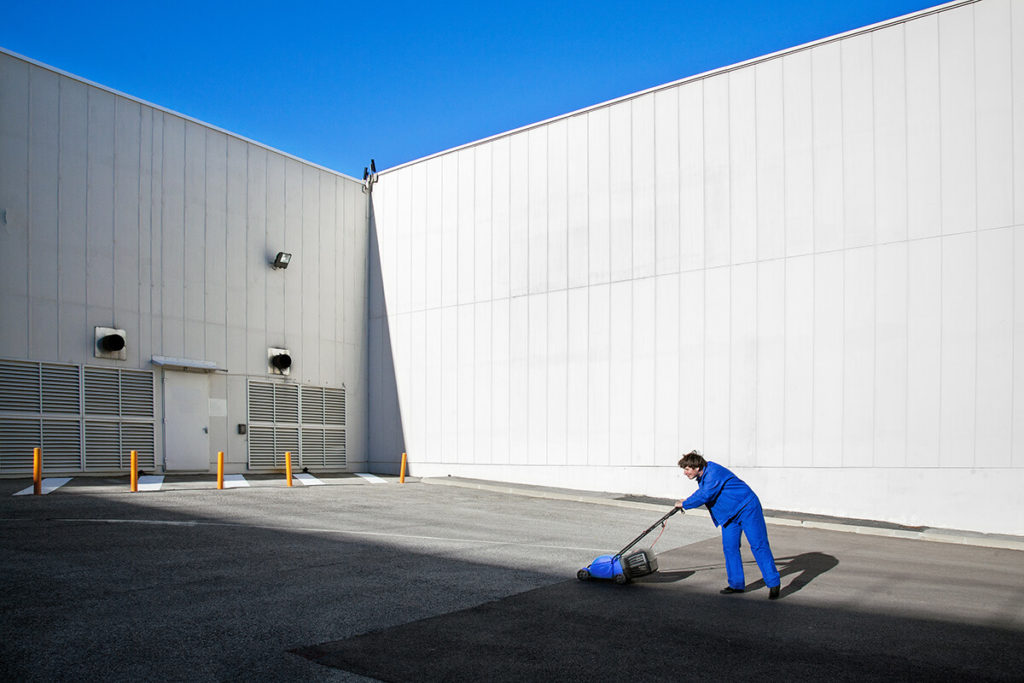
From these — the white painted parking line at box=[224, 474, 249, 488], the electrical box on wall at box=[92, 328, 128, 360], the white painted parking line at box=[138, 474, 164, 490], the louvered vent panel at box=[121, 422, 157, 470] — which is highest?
the electrical box on wall at box=[92, 328, 128, 360]

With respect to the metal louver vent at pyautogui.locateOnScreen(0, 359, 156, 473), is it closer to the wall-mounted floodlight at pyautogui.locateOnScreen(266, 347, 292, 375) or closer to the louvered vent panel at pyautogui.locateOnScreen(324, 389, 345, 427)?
the wall-mounted floodlight at pyautogui.locateOnScreen(266, 347, 292, 375)

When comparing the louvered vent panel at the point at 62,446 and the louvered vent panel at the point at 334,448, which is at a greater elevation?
the louvered vent panel at the point at 62,446

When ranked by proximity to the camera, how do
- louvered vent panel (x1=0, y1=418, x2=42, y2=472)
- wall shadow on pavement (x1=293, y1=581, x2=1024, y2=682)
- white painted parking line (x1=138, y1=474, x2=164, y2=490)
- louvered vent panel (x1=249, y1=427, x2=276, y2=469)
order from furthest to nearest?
1. louvered vent panel (x1=249, y1=427, x2=276, y2=469)
2. louvered vent panel (x1=0, y1=418, x2=42, y2=472)
3. white painted parking line (x1=138, y1=474, x2=164, y2=490)
4. wall shadow on pavement (x1=293, y1=581, x2=1024, y2=682)

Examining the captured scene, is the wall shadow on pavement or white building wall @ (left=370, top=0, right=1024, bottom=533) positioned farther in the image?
white building wall @ (left=370, top=0, right=1024, bottom=533)

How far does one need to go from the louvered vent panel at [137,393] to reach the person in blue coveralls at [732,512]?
47.4ft

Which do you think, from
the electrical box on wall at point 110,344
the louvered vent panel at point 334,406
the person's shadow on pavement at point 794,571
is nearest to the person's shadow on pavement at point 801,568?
the person's shadow on pavement at point 794,571

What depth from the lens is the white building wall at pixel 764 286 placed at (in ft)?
49.5

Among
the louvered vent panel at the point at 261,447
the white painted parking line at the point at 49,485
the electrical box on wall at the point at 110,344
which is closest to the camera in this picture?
the white painted parking line at the point at 49,485

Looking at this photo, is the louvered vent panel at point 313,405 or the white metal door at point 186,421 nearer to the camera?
the white metal door at point 186,421

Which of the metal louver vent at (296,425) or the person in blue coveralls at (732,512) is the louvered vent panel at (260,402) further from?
the person in blue coveralls at (732,512)

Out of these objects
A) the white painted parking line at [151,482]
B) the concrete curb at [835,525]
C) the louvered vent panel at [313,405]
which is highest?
the louvered vent panel at [313,405]

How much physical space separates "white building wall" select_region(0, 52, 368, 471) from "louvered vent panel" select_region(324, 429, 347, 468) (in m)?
0.33

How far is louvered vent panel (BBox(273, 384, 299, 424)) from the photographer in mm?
22094

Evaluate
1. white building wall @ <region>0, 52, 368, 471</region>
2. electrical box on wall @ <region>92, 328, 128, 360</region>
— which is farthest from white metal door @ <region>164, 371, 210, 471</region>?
electrical box on wall @ <region>92, 328, 128, 360</region>
